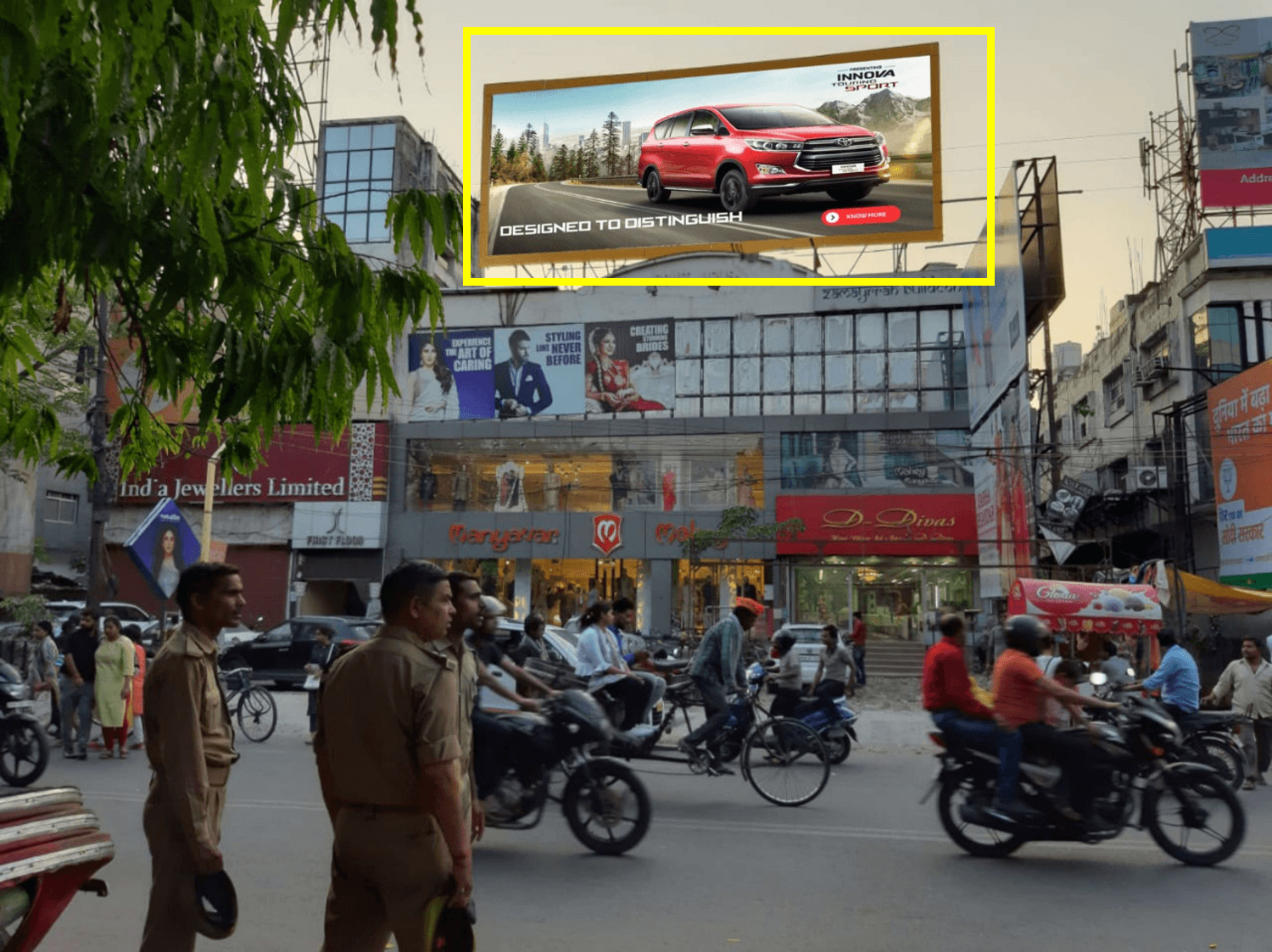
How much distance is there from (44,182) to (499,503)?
36768 mm

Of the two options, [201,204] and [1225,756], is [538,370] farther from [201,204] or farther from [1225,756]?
[201,204]

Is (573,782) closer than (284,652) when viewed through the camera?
Yes

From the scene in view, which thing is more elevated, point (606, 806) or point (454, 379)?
point (454, 379)

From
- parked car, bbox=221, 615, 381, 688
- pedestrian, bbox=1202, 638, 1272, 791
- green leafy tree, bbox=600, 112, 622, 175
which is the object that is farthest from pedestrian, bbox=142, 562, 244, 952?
green leafy tree, bbox=600, 112, 622, 175

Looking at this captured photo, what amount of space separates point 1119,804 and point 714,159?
963 inches

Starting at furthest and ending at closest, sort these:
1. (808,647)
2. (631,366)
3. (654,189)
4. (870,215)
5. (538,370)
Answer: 1. (538,370)
2. (631,366)
3. (654,189)
4. (870,215)
5. (808,647)

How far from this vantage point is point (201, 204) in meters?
2.70

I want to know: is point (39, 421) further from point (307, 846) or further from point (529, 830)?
point (529, 830)

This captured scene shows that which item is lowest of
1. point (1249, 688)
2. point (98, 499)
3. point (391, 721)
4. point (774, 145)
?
point (1249, 688)

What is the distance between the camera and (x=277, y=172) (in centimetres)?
341

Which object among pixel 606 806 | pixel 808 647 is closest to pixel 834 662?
pixel 606 806

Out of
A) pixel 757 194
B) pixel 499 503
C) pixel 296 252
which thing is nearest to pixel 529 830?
pixel 296 252

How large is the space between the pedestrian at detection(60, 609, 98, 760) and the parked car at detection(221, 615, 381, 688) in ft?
27.7

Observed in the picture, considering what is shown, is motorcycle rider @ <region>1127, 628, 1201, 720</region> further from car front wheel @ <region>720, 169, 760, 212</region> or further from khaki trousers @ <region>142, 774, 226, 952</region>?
car front wheel @ <region>720, 169, 760, 212</region>
